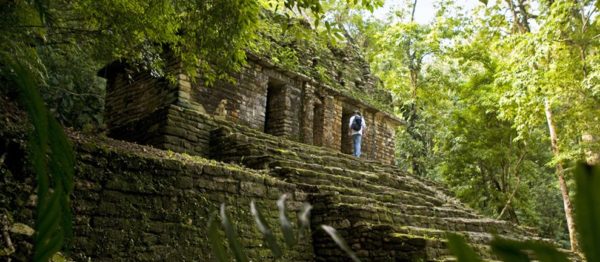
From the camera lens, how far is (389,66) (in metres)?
21.2

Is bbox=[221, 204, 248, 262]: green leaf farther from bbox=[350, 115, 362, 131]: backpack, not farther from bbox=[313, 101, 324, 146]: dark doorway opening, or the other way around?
bbox=[313, 101, 324, 146]: dark doorway opening

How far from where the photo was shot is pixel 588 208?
0.42 metres

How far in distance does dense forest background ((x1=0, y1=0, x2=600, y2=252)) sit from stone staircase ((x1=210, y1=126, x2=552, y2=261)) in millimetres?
1634

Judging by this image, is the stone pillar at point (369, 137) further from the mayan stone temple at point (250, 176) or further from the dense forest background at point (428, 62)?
the dense forest background at point (428, 62)

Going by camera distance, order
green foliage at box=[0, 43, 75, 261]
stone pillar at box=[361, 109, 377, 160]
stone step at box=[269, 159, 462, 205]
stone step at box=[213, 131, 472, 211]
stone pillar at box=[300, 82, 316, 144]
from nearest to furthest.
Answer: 1. green foliage at box=[0, 43, 75, 261]
2. stone step at box=[269, 159, 462, 205]
3. stone step at box=[213, 131, 472, 211]
4. stone pillar at box=[300, 82, 316, 144]
5. stone pillar at box=[361, 109, 377, 160]

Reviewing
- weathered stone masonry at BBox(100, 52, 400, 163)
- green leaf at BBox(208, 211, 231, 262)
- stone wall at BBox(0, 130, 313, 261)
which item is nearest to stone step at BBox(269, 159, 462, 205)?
weathered stone masonry at BBox(100, 52, 400, 163)

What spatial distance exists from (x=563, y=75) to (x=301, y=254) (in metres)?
7.63

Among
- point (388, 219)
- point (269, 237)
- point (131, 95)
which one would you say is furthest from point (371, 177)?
point (269, 237)

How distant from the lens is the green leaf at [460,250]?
459 millimetres

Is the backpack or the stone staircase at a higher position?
the backpack

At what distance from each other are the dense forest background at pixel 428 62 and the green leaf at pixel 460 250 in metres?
0.28

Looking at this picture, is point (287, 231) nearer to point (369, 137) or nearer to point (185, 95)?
point (185, 95)

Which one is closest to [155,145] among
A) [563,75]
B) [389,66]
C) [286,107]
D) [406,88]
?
[286,107]

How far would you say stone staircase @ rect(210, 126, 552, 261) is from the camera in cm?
559
